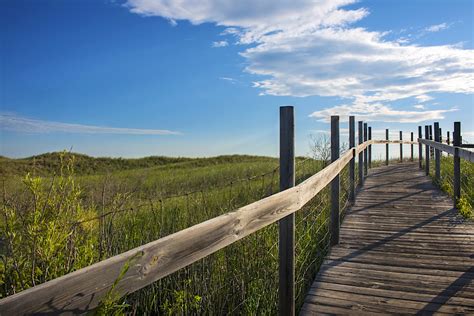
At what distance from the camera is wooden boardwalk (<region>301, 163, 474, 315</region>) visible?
12.8 ft

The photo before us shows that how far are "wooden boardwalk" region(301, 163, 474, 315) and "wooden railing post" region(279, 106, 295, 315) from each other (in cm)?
47

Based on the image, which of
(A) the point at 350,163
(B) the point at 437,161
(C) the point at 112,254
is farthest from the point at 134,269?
(B) the point at 437,161

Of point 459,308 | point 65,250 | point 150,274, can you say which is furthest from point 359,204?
point 150,274

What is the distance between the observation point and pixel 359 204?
9.02 meters

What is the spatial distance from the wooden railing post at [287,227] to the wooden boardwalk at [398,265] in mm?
472

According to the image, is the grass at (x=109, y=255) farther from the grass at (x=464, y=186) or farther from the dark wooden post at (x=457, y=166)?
the dark wooden post at (x=457, y=166)

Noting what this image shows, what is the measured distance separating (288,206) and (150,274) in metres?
1.66

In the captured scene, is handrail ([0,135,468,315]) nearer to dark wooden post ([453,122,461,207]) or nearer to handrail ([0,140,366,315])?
handrail ([0,140,366,315])

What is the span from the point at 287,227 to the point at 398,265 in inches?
95.5

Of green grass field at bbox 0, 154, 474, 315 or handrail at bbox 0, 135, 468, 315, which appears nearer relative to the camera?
handrail at bbox 0, 135, 468, 315

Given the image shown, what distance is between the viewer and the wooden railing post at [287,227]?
3.40 m

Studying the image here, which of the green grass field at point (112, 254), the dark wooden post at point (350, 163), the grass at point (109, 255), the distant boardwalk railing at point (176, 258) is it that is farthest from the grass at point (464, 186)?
the distant boardwalk railing at point (176, 258)

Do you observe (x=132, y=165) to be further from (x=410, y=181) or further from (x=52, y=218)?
(x=52, y=218)

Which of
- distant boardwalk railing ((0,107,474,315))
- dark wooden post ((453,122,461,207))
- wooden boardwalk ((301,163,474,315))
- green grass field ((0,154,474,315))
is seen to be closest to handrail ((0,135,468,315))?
distant boardwalk railing ((0,107,474,315))
